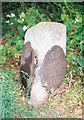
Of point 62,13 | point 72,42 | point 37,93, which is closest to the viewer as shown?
point 37,93

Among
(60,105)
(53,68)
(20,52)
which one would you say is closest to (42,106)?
(60,105)

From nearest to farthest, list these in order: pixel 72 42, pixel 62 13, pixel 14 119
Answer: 1. pixel 14 119
2. pixel 72 42
3. pixel 62 13

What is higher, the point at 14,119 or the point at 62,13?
→ the point at 62,13

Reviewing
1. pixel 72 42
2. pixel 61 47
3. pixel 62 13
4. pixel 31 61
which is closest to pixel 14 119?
pixel 31 61

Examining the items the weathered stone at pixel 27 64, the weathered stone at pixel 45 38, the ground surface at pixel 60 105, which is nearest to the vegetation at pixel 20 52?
the ground surface at pixel 60 105

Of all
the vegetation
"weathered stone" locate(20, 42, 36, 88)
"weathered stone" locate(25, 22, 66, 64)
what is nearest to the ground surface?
the vegetation

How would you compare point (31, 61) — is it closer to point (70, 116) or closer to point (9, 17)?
point (70, 116)

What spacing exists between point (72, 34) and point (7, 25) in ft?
3.08

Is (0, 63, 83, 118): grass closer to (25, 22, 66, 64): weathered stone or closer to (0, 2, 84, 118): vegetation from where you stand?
(0, 2, 84, 118): vegetation

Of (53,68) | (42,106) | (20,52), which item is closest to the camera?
(42,106)

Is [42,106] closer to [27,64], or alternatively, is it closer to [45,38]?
[27,64]

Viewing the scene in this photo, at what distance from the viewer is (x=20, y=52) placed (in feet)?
12.1

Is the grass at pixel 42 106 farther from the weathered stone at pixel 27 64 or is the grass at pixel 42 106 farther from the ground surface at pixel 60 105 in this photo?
the weathered stone at pixel 27 64

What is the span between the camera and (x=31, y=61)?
3.15 meters
